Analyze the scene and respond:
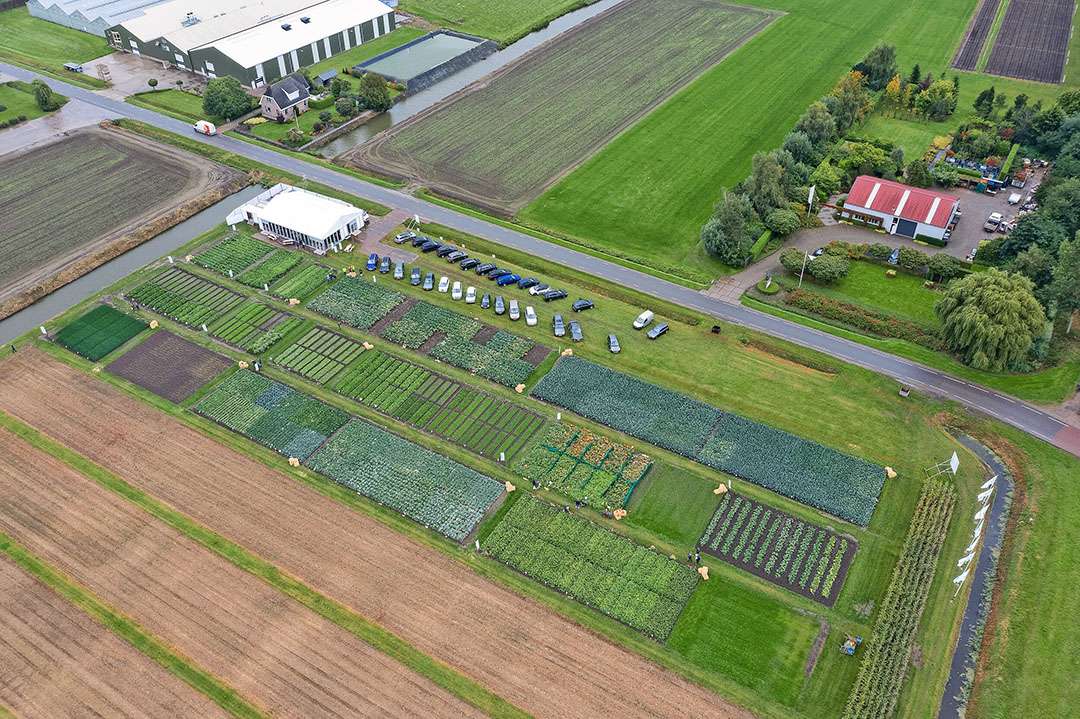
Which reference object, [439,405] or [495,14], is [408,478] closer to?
[439,405]

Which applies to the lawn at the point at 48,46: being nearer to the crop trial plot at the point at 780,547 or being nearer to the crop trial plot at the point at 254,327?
the crop trial plot at the point at 254,327

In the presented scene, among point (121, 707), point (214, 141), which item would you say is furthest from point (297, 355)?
point (214, 141)

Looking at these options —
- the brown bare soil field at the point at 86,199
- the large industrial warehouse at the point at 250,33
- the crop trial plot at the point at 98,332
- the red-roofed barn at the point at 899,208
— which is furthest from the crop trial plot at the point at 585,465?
the large industrial warehouse at the point at 250,33

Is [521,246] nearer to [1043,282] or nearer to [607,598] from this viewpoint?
[607,598]

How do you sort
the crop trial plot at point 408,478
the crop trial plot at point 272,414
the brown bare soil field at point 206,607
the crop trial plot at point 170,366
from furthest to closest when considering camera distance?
the crop trial plot at point 170,366 → the crop trial plot at point 272,414 → the crop trial plot at point 408,478 → the brown bare soil field at point 206,607

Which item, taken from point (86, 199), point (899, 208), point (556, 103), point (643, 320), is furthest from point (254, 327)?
point (899, 208)
